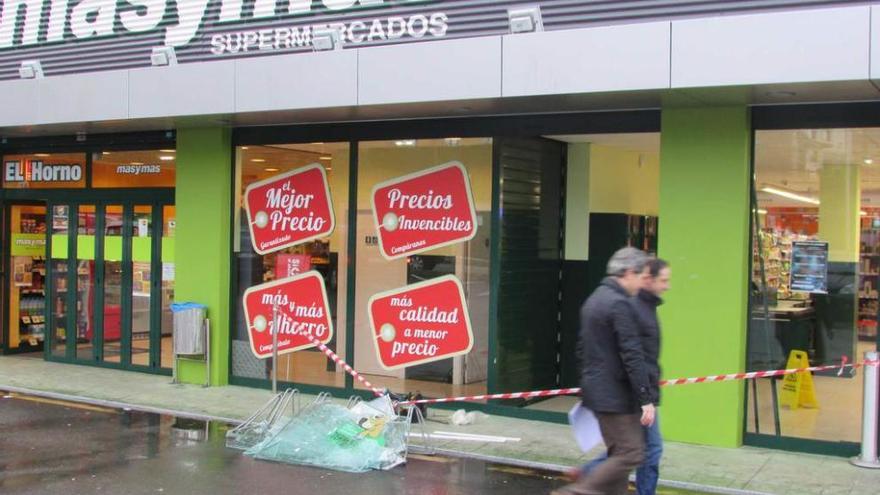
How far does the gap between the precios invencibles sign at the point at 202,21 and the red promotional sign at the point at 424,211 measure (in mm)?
1567

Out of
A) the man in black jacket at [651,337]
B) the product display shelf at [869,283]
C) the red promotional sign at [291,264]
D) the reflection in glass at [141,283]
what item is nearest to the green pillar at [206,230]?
the red promotional sign at [291,264]

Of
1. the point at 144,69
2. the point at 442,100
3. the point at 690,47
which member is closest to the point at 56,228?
the point at 144,69

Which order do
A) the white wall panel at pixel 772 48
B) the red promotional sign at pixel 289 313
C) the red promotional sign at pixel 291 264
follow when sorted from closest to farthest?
1. the white wall panel at pixel 772 48
2. the red promotional sign at pixel 289 313
3. the red promotional sign at pixel 291 264

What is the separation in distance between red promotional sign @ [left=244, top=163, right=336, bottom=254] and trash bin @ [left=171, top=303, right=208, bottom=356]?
110 centimetres

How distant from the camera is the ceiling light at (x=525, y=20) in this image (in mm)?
8711

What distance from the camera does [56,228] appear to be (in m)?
13.3

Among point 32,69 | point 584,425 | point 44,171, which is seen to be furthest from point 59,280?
point 584,425

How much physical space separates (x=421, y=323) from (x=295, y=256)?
1.93 m

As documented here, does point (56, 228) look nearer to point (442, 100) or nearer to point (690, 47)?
point (442, 100)

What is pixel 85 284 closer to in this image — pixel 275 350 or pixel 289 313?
pixel 289 313

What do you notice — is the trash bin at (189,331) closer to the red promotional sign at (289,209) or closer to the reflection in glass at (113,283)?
the red promotional sign at (289,209)

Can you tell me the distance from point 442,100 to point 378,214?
2239 mm

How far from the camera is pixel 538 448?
28.1 feet

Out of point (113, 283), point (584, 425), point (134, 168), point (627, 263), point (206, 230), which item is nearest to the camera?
point (627, 263)
